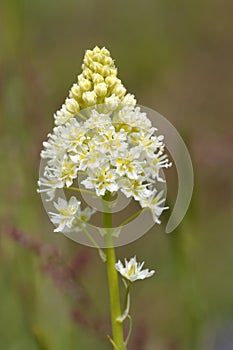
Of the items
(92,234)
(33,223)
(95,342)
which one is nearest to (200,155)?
(33,223)

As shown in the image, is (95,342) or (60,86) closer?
(95,342)

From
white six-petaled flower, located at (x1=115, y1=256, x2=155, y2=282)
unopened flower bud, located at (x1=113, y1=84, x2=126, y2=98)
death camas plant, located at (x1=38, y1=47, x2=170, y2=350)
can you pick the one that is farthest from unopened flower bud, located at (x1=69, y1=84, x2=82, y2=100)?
white six-petaled flower, located at (x1=115, y1=256, x2=155, y2=282)

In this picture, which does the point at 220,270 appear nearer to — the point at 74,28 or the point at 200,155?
the point at 200,155

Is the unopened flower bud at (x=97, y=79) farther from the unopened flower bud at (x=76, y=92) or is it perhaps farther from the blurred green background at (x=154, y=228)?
the blurred green background at (x=154, y=228)

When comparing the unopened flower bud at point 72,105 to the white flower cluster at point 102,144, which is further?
the unopened flower bud at point 72,105

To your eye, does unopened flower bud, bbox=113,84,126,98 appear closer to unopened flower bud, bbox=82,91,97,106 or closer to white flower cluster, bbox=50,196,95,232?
unopened flower bud, bbox=82,91,97,106

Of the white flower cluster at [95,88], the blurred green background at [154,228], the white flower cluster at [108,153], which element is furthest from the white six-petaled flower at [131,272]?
the white flower cluster at [95,88]

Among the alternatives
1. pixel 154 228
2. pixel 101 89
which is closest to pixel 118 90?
pixel 101 89
